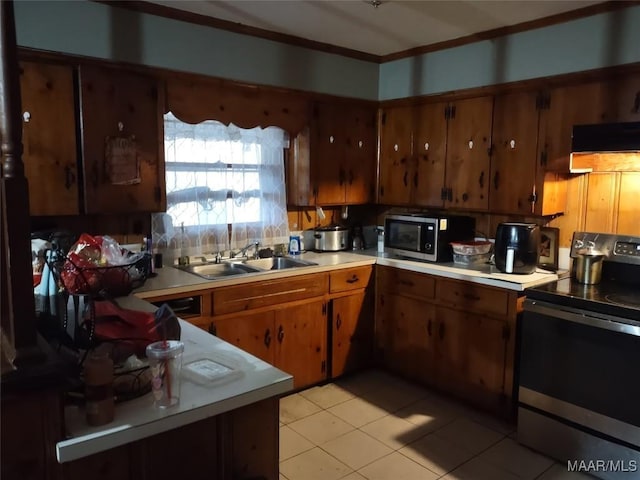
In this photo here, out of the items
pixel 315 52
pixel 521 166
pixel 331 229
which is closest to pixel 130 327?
pixel 331 229

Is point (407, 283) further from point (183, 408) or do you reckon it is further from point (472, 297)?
point (183, 408)

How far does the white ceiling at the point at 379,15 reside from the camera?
9.33 feet

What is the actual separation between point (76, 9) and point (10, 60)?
1.92 m

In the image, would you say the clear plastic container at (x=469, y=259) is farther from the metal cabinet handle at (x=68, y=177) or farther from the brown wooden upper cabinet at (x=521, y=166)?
the metal cabinet handle at (x=68, y=177)

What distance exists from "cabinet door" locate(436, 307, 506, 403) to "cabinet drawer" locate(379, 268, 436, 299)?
162 millimetres

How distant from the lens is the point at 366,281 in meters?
3.70

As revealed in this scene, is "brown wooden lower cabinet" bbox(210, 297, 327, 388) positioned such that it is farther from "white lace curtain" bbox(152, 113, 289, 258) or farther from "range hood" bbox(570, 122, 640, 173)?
"range hood" bbox(570, 122, 640, 173)

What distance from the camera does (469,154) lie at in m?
3.54

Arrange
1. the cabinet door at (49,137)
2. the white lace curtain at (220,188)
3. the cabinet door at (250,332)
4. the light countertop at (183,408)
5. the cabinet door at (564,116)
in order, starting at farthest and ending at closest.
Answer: the white lace curtain at (220,188) → the cabinet door at (250,332) → the cabinet door at (564,116) → the cabinet door at (49,137) → the light countertop at (183,408)

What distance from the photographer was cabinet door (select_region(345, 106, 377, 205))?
13.1 feet

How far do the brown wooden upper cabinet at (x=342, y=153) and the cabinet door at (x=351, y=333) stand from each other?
814 mm

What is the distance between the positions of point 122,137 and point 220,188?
815 mm

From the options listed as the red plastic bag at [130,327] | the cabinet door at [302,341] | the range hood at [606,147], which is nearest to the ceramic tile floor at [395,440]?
the cabinet door at [302,341]

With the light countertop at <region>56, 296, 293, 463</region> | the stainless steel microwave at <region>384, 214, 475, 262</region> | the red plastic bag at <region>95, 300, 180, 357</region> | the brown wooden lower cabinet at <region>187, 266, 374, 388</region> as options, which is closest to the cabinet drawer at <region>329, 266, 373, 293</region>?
the brown wooden lower cabinet at <region>187, 266, 374, 388</region>
